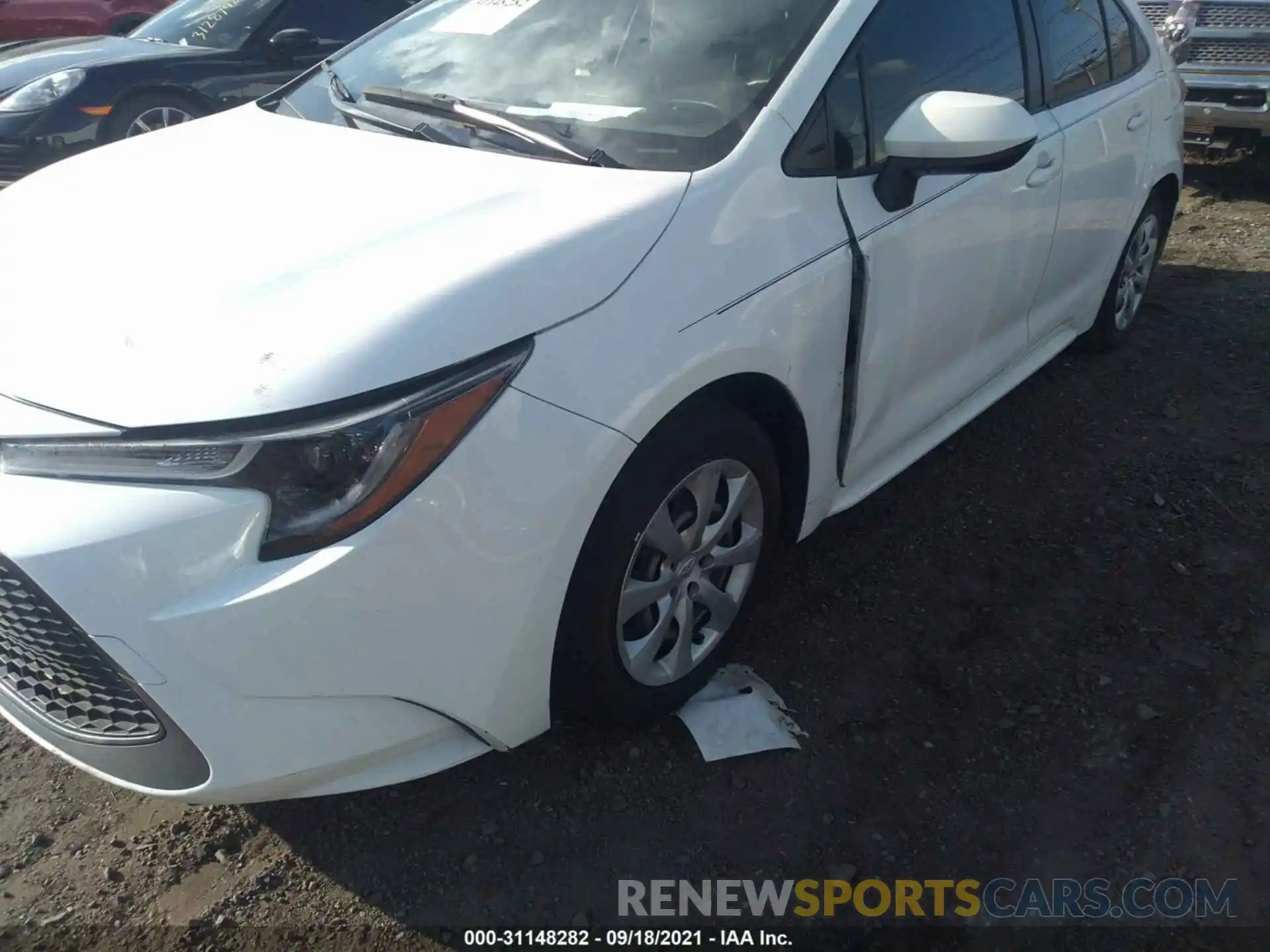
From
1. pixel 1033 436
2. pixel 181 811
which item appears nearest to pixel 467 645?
pixel 181 811

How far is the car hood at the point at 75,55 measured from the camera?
592 cm

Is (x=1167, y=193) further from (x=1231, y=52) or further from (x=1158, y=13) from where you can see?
(x=1158, y=13)

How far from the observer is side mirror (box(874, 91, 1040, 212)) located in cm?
230

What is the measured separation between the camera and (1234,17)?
6.27 metres

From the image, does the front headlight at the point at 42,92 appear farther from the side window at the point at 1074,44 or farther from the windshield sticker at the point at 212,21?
the side window at the point at 1074,44

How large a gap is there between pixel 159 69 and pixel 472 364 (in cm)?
537

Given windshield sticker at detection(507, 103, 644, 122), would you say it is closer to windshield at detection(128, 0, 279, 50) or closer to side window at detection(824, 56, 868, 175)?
side window at detection(824, 56, 868, 175)

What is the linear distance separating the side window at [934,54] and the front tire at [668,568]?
2.82 ft

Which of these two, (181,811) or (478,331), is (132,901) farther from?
(478,331)

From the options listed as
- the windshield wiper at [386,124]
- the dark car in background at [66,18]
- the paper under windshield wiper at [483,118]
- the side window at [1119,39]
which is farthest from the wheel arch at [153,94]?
the dark car in background at [66,18]

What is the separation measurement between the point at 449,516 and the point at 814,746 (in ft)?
3.90

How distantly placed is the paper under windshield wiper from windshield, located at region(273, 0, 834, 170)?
0.03m

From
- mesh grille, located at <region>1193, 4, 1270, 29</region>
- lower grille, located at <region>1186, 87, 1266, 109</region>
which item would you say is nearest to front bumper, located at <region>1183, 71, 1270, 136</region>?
lower grille, located at <region>1186, 87, 1266, 109</region>

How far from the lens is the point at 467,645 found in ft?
6.00
